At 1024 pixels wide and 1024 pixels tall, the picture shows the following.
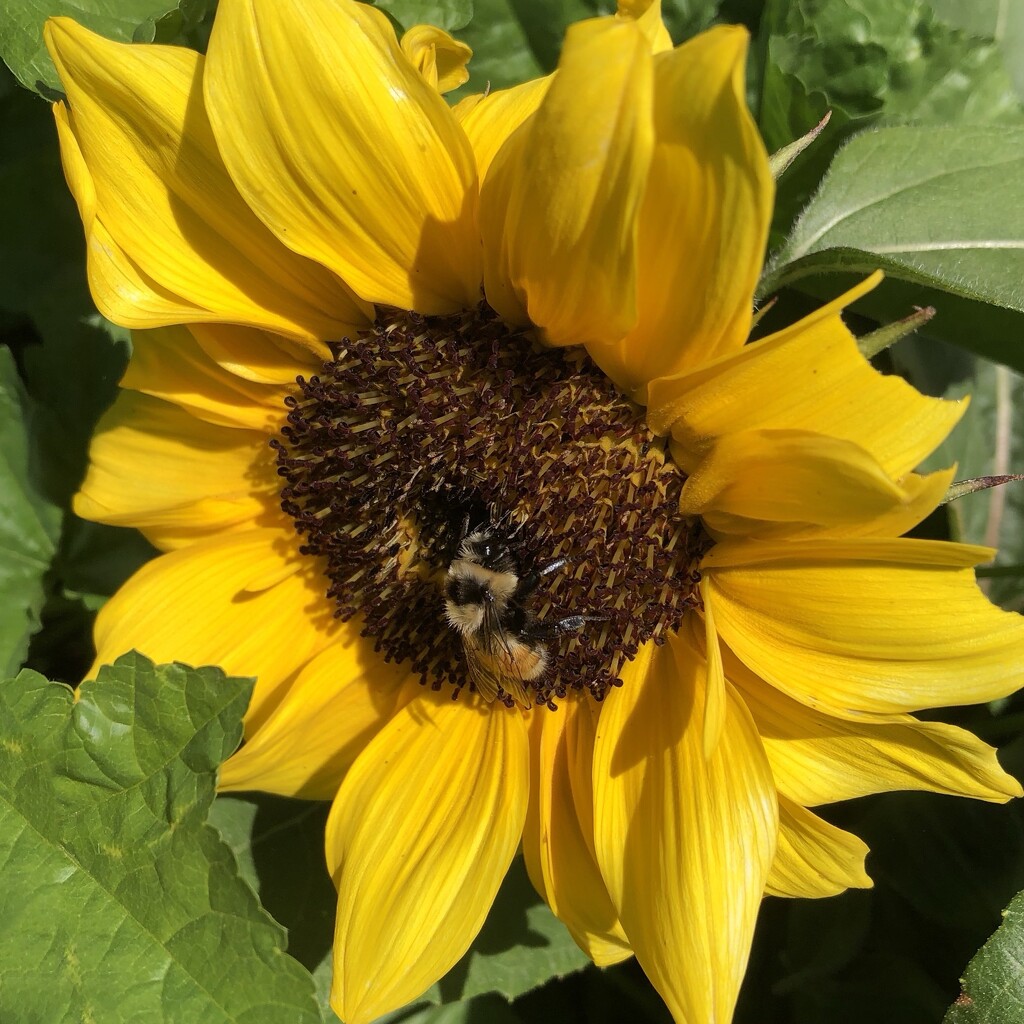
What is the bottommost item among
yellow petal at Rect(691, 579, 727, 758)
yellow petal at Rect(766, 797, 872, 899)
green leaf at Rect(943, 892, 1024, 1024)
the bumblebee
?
green leaf at Rect(943, 892, 1024, 1024)

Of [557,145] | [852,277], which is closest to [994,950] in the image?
[852,277]

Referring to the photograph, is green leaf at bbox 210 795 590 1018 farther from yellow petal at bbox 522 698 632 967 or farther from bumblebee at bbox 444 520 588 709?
bumblebee at bbox 444 520 588 709

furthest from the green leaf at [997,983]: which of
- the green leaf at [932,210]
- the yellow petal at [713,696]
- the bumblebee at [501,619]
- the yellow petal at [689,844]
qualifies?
the green leaf at [932,210]

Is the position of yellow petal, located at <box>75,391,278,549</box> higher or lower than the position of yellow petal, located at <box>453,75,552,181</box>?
lower

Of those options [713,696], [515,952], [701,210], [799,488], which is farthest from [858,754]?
[515,952]

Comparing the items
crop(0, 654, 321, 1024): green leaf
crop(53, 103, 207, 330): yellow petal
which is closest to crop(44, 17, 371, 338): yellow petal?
crop(53, 103, 207, 330): yellow petal

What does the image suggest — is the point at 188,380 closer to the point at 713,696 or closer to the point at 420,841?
the point at 420,841

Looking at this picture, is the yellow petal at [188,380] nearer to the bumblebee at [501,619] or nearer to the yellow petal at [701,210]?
the bumblebee at [501,619]
